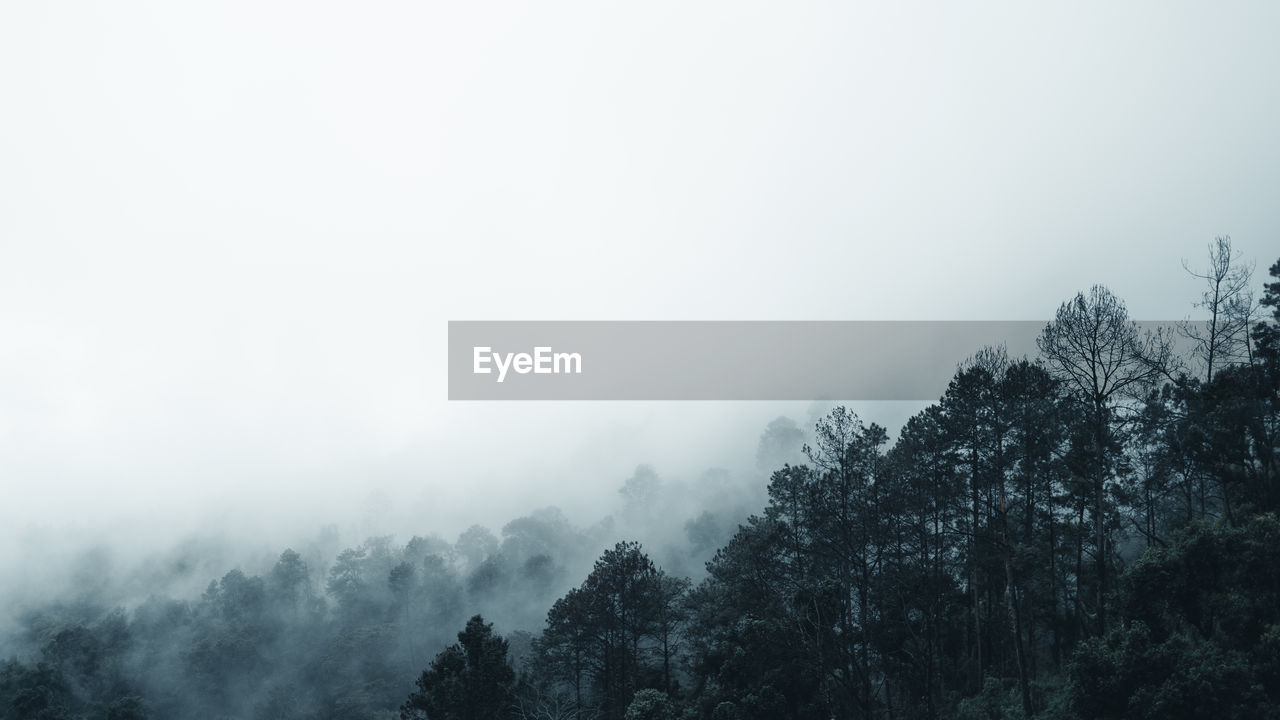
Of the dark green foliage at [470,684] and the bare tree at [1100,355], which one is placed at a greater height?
the bare tree at [1100,355]

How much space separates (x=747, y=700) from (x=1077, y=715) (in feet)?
50.1

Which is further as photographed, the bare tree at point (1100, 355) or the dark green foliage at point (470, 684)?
the dark green foliage at point (470, 684)

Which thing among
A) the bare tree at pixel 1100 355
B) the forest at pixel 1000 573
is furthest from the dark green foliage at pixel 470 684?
the bare tree at pixel 1100 355

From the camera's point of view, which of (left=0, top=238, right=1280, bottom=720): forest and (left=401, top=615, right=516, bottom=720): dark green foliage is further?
(left=401, top=615, right=516, bottom=720): dark green foliage

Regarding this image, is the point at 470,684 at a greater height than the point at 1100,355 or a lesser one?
lesser

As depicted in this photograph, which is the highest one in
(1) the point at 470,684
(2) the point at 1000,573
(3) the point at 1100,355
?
(3) the point at 1100,355

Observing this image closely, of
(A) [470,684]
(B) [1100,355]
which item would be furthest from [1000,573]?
(A) [470,684]

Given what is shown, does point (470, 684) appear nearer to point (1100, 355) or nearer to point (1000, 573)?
point (1000, 573)

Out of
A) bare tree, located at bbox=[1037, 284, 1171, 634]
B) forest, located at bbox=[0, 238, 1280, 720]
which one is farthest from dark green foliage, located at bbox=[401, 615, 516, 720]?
bare tree, located at bbox=[1037, 284, 1171, 634]

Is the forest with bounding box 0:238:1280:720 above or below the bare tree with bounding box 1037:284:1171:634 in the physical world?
below

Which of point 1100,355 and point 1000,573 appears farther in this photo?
point 1000,573

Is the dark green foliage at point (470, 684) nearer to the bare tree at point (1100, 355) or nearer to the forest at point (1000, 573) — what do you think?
the forest at point (1000, 573)

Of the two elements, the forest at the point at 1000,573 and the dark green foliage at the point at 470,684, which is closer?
the forest at the point at 1000,573

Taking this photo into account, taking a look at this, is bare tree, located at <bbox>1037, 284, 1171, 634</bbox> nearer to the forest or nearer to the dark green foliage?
the forest
